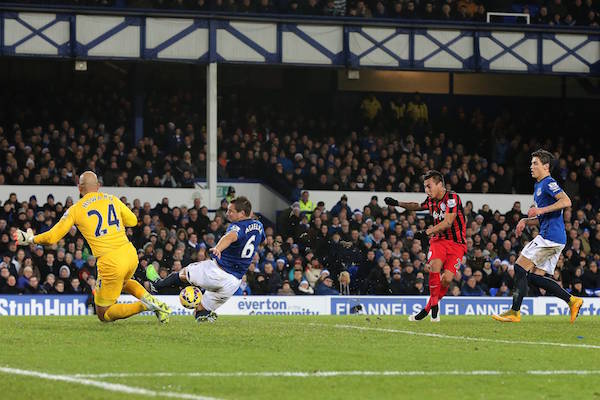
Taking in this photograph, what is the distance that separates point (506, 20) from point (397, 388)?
27847 mm

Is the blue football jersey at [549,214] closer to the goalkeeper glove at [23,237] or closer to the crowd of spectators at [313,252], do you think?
the goalkeeper glove at [23,237]

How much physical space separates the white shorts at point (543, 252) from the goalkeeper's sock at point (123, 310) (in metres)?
5.00

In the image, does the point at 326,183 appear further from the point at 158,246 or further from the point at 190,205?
the point at 158,246

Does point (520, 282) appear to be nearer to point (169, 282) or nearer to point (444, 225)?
point (444, 225)

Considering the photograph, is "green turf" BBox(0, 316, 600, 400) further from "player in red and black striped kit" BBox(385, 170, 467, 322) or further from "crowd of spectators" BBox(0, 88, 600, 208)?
"crowd of spectators" BBox(0, 88, 600, 208)

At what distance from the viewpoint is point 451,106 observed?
4047 cm

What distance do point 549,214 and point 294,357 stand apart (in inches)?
221

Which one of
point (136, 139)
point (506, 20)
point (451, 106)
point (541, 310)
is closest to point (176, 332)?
point (541, 310)

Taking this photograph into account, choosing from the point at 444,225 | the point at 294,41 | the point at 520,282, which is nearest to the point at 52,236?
the point at 444,225

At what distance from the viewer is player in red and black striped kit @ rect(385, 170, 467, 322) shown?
52.0 ft

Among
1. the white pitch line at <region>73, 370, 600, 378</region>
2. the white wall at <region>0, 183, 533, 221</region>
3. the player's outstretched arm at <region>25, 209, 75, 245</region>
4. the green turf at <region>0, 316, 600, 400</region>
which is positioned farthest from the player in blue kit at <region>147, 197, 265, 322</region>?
the white wall at <region>0, 183, 533, 221</region>

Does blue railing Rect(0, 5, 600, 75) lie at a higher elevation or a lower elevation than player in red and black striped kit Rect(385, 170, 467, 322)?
higher

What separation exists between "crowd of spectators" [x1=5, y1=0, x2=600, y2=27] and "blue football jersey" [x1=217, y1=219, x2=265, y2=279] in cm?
1718

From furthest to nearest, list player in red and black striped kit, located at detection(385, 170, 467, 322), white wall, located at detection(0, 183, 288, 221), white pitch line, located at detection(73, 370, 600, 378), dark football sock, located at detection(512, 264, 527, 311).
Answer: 1. white wall, located at detection(0, 183, 288, 221)
2. player in red and black striped kit, located at detection(385, 170, 467, 322)
3. dark football sock, located at detection(512, 264, 527, 311)
4. white pitch line, located at detection(73, 370, 600, 378)
